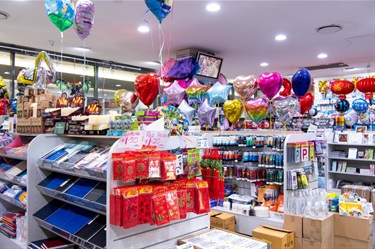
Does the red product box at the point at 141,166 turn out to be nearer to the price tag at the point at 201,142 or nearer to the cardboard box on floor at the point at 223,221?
the price tag at the point at 201,142

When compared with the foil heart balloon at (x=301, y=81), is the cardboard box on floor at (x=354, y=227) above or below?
below

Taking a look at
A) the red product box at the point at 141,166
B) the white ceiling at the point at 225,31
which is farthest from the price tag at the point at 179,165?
the white ceiling at the point at 225,31

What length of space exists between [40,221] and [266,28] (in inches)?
182

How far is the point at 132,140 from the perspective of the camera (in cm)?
220

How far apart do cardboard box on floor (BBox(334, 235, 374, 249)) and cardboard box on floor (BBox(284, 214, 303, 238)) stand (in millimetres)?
506

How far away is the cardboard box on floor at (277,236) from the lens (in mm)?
3309

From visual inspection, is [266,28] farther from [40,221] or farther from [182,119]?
[40,221]

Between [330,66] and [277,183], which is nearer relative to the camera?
[277,183]

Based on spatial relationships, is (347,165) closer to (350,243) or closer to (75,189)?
(350,243)

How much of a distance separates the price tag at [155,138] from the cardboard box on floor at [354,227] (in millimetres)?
2419

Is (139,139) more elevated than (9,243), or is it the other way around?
(139,139)

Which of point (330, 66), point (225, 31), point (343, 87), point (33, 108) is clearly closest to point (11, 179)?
point (33, 108)

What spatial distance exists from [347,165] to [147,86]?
598cm

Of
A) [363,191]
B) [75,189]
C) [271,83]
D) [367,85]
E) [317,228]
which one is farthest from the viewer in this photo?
[367,85]
